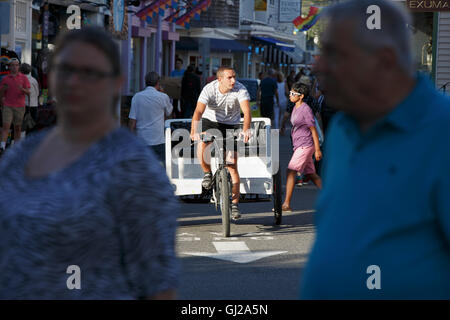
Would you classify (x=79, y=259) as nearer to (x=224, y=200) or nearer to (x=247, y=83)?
(x=224, y=200)

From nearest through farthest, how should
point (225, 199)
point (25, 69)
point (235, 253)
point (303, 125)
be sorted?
point (235, 253), point (225, 199), point (303, 125), point (25, 69)

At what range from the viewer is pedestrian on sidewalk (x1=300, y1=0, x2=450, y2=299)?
9.00 ft

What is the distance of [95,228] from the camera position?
283cm

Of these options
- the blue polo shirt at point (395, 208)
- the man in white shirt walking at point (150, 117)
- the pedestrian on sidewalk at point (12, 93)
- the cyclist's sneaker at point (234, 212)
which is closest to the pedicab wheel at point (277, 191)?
the cyclist's sneaker at point (234, 212)

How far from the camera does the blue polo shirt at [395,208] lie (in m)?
2.73

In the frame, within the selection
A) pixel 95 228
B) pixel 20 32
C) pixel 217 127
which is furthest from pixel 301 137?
pixel 20 32

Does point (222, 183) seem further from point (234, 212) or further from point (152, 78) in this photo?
point (152, 78)

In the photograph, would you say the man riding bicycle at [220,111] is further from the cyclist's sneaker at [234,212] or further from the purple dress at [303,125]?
the purple dress at [303,125]

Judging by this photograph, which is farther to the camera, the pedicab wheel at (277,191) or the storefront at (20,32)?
the storefront at (20,32)

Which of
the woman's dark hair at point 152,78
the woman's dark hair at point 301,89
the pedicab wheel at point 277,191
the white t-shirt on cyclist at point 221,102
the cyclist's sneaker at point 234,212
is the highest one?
the woman's dark hair at point 152,78

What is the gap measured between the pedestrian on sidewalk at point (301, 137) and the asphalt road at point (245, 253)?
0.57 meters

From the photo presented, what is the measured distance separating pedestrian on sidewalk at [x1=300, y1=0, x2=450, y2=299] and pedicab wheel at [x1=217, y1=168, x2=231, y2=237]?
25.8ft

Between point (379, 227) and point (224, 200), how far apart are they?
7963 millimetres

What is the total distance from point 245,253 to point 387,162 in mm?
7151
